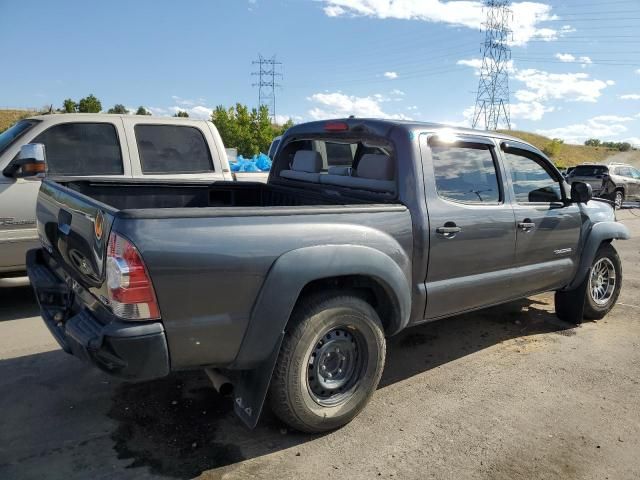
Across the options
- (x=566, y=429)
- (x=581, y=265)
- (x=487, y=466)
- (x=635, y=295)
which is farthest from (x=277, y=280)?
(x=635, y=295)

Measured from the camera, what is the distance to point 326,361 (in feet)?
10.4

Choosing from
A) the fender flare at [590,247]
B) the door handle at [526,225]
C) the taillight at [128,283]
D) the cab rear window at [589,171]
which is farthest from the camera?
the cab rear window at [589,171]

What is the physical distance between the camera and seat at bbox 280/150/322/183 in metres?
4.35

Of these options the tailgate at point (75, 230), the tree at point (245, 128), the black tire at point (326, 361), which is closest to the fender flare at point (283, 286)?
the black tire at point (326, 361)

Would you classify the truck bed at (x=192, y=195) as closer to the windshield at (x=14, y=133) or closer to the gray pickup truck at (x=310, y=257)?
the gray pickup truck at (x=310, y=257)

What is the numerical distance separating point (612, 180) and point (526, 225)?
17490 mm

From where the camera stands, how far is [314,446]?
305cm

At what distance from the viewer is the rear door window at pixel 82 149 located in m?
5.41

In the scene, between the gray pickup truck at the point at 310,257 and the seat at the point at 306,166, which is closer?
the gray pickup truck at the point at 310,257

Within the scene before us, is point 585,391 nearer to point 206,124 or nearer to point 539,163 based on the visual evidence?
point 539,163

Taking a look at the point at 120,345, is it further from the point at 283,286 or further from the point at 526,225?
the point at 526,225

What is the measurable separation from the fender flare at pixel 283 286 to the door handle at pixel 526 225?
1795 mm

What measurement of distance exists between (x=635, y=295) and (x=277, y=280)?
18.9ft

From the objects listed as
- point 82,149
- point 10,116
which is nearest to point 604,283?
point 82,149
